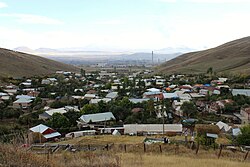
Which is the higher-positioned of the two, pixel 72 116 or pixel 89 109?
pixel 89 109

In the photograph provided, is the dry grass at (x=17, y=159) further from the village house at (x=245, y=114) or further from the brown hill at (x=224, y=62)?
the brown hill at (x=224, y=62)

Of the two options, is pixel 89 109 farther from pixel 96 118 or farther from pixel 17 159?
pixel 17 159

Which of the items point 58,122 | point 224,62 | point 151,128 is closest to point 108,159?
point 151,128

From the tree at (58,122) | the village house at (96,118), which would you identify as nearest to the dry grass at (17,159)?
the tree at (58,122)

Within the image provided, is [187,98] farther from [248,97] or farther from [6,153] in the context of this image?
[6,153]

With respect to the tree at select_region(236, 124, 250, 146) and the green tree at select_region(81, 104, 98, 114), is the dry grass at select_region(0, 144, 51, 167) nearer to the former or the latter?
the tree at select_region(236, 124, 250, 146)

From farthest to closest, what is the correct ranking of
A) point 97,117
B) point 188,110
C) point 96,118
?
point 188,110
point 97,117
point 96,118

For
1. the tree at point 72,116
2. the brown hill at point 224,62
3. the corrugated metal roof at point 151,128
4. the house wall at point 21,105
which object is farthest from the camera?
the brown hill at point 224,62

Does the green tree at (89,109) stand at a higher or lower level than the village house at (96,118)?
higher
